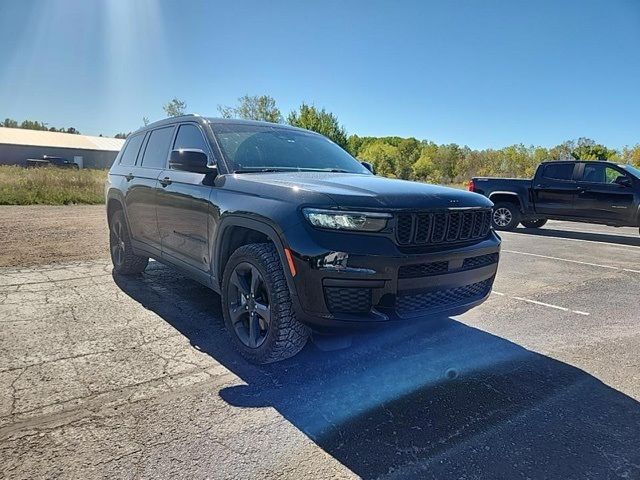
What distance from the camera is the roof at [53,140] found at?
58.6m

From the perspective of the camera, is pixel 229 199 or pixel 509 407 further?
pixel 229 199

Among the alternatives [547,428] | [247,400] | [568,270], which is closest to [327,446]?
[247,400]

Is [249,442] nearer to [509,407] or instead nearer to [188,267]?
[509,407]

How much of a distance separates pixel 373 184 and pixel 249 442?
6.19ft

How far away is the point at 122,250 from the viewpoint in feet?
18.0

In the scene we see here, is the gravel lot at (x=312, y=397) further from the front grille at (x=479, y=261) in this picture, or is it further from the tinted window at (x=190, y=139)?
the tinted window at (x=190, y=139)

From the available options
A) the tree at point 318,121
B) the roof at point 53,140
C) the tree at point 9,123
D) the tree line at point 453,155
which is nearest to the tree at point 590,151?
the tree line at point 453,155

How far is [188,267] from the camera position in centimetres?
399

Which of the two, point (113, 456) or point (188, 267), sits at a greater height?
point (188, 267)

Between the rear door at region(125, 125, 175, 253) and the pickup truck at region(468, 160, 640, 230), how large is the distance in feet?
26.2

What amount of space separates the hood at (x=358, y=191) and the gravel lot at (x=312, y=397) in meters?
0.82

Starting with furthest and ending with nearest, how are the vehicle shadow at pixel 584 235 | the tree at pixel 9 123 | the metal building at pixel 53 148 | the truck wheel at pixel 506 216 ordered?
the tree at pixel 9 123, the metal building at pixel 53 148, the truck wheel at pixel 506 216, the vehicle shadow at pixel 584 235

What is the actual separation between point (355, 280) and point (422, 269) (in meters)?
0.47

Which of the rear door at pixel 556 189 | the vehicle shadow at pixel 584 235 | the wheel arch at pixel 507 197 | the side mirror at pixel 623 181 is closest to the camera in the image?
the side mirror at pixel 623 181
